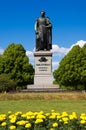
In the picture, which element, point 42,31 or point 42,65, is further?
point 42,31

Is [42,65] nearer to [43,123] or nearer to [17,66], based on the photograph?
[17,66]

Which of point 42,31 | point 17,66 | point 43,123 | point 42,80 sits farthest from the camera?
point 17,66

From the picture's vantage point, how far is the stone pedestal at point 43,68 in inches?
1443

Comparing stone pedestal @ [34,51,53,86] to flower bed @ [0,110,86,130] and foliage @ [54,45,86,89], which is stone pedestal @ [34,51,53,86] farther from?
flower bed @ [0,110,86,130]

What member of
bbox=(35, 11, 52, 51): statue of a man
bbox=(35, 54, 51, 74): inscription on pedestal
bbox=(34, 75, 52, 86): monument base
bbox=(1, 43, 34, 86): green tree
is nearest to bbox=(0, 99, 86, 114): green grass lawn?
bbox=(34, 75, 52, 86): monument base

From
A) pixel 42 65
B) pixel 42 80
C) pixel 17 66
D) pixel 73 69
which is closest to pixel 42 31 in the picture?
pixel 42 65

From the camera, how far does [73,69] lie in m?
54.1


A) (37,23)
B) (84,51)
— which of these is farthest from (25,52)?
(37,23)

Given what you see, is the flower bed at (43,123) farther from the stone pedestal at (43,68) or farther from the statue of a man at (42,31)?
the statue of a man at (42,31)

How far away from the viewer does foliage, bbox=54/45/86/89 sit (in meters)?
53.1

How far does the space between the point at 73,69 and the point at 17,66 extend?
25.9 feet

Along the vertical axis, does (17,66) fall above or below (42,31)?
below

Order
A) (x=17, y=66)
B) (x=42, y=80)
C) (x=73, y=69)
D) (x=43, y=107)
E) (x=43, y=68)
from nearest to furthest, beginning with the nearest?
(x=43, y=107), (x=42, y=80), (x=43, y=68), (x=73, y=69), (x=17, y=66)

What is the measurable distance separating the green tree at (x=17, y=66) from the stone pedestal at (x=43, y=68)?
18124mm
